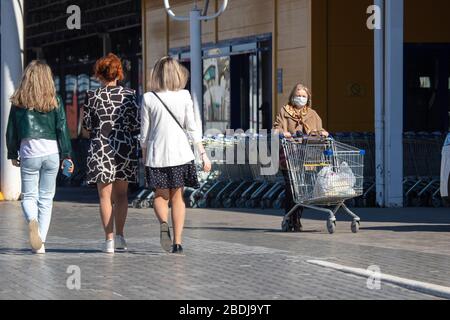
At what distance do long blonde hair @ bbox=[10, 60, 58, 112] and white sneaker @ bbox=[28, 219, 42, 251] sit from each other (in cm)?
113

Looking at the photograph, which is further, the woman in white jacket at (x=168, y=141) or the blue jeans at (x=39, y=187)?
the blue jeans at (x=39, y=187)

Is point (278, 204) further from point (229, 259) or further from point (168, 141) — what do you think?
point (229, 259)

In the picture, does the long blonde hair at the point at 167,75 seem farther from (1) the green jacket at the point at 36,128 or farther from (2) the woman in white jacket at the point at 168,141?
(1) the green jacket at the point at 36,128

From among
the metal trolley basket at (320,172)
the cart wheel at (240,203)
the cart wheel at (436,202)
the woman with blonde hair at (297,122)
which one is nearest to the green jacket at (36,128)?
the metal trolley basket at (320,172)

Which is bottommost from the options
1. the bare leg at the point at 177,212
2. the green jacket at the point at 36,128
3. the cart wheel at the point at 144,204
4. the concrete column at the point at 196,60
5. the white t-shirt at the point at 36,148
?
the cart wheel at the point at 144,204

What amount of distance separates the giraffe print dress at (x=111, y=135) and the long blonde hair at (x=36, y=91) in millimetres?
396

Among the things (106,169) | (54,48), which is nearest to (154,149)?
(106,169)

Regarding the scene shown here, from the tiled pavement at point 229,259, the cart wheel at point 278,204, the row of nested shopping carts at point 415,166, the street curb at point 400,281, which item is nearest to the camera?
the street curb at point 400,281

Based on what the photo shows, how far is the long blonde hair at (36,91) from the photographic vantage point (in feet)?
44.8

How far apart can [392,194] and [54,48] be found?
2066 centimetres

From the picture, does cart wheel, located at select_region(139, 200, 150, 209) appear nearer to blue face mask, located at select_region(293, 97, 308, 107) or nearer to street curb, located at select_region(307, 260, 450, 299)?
blue face mask, located at select_region(293, 97, 308, 107)

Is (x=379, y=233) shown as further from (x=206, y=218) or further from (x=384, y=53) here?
(x=384, y=53)

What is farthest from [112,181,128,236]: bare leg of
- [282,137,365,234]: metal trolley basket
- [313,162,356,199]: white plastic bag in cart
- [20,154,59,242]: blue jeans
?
[313,162,356,199]: white plastic bag in cart

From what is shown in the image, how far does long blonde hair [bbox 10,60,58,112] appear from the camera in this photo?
13656 mm
